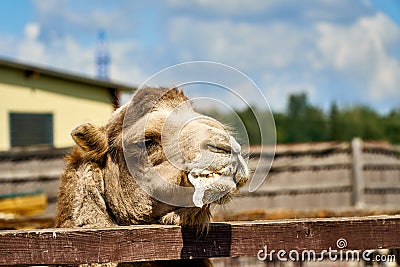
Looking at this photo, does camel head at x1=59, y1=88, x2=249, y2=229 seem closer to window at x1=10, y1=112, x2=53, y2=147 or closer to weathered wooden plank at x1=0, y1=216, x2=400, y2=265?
weathered wooden plank at x1=0, y1=216, x2=400, y2=265

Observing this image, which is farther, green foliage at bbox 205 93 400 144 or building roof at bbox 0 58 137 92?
green foliage at bbox 205 93 400 144

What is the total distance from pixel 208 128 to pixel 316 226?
0.80 metres

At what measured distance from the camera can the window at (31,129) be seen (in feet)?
67.6

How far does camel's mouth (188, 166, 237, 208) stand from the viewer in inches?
154

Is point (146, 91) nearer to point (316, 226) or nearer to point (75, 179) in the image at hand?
point (75, 179)

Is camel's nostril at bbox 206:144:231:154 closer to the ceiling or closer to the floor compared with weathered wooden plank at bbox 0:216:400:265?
closer to the ceiling

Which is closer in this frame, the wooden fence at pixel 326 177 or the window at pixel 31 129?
the wooden fence at pixel 326 177

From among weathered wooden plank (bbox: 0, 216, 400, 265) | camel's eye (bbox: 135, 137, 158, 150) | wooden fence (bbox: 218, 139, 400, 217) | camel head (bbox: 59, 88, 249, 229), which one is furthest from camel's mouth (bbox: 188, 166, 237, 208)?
wooden fence (bbox: 218, 139, 400, 217)

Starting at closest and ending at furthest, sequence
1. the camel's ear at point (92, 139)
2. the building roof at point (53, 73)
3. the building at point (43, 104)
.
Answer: the camel's ear at point (92, 139) < the building roof at point (53, 73) < the building at point (43, 104)

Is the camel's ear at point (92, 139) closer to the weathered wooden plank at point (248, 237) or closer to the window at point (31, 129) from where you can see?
the weathered wooden plank at point (248, 237)

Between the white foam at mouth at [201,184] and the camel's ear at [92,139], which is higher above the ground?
the camel's ear at [92,139]

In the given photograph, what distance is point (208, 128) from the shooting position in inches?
161

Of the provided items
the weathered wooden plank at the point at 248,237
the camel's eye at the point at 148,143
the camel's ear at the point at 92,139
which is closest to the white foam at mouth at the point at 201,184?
the weathered wooden plank at the point at 248,237

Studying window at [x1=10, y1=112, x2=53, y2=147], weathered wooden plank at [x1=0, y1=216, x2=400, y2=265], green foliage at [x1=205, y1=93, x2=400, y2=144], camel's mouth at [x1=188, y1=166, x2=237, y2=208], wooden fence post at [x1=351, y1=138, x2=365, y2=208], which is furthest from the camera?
green foliage at [x1=205, y1=93, x2=400, y2=144]
